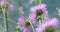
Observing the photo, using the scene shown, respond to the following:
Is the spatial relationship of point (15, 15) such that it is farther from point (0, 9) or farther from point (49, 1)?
point (0, 9)

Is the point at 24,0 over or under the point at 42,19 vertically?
under

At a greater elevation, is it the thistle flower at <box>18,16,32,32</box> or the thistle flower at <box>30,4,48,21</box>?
the thistle flower at <box>30,4,48,21</box>

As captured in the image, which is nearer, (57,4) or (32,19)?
(32,19)

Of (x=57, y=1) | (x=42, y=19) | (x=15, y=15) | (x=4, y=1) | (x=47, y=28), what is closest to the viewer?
(x=47, y=28)

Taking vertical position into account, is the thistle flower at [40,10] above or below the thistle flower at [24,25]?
above

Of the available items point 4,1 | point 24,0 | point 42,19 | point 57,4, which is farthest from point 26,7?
point 42,19

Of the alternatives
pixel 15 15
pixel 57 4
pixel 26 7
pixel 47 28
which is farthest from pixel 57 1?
pixel 47 28

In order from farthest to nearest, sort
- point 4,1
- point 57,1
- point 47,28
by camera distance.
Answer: point 57,1 → point 4,1 → point 47,28

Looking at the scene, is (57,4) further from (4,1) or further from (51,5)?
(4,1)

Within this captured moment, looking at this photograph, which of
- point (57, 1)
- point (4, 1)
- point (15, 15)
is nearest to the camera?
point (4, 1)
